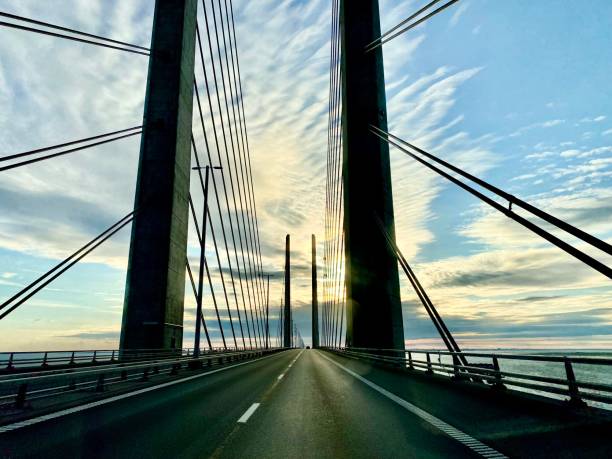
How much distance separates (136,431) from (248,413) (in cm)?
201

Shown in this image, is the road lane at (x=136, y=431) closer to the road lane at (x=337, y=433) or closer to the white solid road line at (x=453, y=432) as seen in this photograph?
the road lane at (x=337, y=433)

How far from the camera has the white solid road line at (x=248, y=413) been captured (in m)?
6.61

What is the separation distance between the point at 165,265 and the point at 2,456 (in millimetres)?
22572

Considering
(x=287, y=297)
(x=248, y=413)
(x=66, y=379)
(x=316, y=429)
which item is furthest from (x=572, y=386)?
(x=287, y=297)

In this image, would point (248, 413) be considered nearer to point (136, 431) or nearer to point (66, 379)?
point (136, 431)

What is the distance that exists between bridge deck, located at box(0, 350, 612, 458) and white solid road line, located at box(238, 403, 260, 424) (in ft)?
0.05

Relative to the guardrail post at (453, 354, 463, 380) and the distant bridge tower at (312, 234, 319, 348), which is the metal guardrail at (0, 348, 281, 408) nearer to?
the guardrail post at (453, 354, 463, 380)

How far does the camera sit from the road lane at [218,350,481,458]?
15.7 ft

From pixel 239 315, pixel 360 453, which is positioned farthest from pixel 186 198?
pixel 360 453

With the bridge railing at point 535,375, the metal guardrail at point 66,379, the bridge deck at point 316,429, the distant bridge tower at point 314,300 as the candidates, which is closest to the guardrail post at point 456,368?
the bridge railing at point 535,375

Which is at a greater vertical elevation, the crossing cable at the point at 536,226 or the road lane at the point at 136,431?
the crossing cable at the point at 536,226

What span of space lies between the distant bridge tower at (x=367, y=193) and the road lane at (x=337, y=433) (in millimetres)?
13103

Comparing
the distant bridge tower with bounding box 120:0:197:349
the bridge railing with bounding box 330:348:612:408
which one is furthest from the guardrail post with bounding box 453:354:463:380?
the distant bridge tower with bounding box 120:0:197:349

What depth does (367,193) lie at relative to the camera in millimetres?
22391
